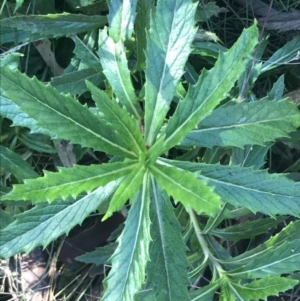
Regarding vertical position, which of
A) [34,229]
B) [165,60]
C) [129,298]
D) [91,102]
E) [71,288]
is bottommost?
[71,288]

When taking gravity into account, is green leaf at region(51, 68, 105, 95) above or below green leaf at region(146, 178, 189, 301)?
above

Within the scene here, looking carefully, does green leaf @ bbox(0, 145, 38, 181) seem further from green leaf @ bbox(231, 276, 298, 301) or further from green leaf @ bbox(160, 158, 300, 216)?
green leaf @ bbox(231, 276, 298, 301)

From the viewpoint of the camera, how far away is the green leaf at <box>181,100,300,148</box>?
0.95 m

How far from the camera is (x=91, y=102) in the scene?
1320mm

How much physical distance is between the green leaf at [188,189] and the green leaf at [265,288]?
0.28 meters

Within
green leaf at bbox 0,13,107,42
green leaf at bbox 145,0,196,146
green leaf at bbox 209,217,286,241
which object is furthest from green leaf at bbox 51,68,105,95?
green leaf at bbox 209,217,286,241

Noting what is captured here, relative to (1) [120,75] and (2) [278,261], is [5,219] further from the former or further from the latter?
(2) [278,261]

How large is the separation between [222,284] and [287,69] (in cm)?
62

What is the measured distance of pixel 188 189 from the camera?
0.78 metres

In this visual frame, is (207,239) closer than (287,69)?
Yes

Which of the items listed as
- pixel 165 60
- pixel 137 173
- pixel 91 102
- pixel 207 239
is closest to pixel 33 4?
pixel 91 102

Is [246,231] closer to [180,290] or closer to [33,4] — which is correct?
[180,290]

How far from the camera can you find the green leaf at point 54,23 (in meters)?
1.18

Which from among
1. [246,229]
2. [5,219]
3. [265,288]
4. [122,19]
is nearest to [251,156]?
[246,229]
